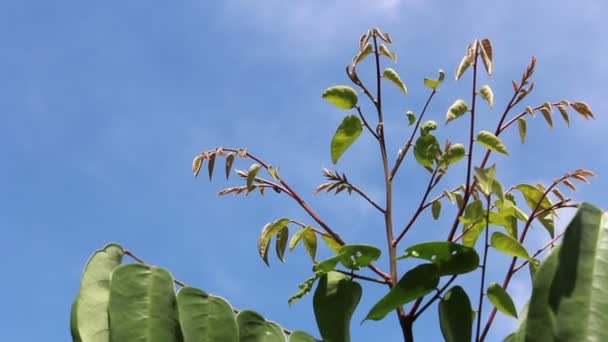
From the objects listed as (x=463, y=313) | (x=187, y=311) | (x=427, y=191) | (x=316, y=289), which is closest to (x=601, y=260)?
(x=463, y=313)

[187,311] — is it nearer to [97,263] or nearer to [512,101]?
[97,263]

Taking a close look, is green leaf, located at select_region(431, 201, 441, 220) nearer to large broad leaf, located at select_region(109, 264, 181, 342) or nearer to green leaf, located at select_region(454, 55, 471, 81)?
green leaf, located at select_region(454, 55, 471, 81)

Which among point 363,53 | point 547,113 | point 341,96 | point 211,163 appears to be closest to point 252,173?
point 211,163

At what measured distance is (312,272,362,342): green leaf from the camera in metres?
1.52

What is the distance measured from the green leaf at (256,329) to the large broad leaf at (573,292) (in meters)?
0.38

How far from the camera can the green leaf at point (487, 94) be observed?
1623 millimetres

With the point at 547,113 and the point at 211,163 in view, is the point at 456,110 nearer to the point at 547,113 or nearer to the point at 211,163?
the point at 547,113

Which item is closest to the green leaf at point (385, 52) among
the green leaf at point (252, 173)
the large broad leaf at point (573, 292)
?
the green leaf at point (252, 173)

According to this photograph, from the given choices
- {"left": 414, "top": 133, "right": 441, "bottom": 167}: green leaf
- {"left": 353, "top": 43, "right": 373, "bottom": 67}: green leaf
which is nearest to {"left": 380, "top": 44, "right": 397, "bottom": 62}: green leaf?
{"left": 353, "top": 43, "right": 373, "bottom": 67}: green leaf

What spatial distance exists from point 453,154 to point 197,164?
0.52 metres

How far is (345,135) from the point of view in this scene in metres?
1.70

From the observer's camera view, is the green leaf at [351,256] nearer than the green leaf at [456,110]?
Yes

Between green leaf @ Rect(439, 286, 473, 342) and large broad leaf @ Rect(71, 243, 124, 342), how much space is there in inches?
21.6

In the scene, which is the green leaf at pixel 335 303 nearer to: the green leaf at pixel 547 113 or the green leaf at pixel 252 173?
Result: the green leaf at pixel 252 173
